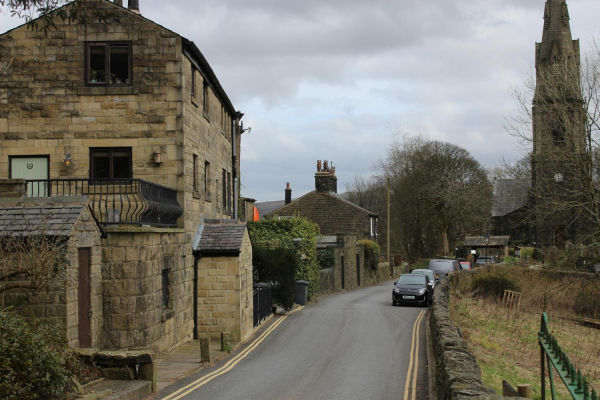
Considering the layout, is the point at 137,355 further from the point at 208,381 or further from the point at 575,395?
the point at 575,395

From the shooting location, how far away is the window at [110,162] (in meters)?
17.1

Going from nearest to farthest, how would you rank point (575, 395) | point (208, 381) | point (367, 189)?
1. point (575, 395)
2. point (208, 381)
3. point (367, 189)

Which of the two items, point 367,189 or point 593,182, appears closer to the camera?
point 593,182

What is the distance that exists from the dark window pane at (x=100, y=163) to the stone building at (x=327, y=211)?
1333 inches

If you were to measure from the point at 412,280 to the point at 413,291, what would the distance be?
1.02 m

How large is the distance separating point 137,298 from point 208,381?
2449mm

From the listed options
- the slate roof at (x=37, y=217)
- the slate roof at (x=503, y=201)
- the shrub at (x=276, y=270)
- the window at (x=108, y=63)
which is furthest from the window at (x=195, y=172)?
the slate roof at (x=503, y=201)

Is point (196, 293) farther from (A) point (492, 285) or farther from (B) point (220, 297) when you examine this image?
(A) point (492, 285)

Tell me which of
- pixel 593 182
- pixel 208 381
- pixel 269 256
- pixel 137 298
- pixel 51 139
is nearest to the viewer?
pixel 208 381

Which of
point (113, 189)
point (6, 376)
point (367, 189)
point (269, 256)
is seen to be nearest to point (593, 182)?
point (269, 256)

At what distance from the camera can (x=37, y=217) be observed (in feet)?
38.3

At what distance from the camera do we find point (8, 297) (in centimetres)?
1109

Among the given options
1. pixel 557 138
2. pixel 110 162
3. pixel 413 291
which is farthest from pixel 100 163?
pixel 557 138

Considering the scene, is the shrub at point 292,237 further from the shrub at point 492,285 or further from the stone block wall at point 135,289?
the stone block wall at point 135,289
